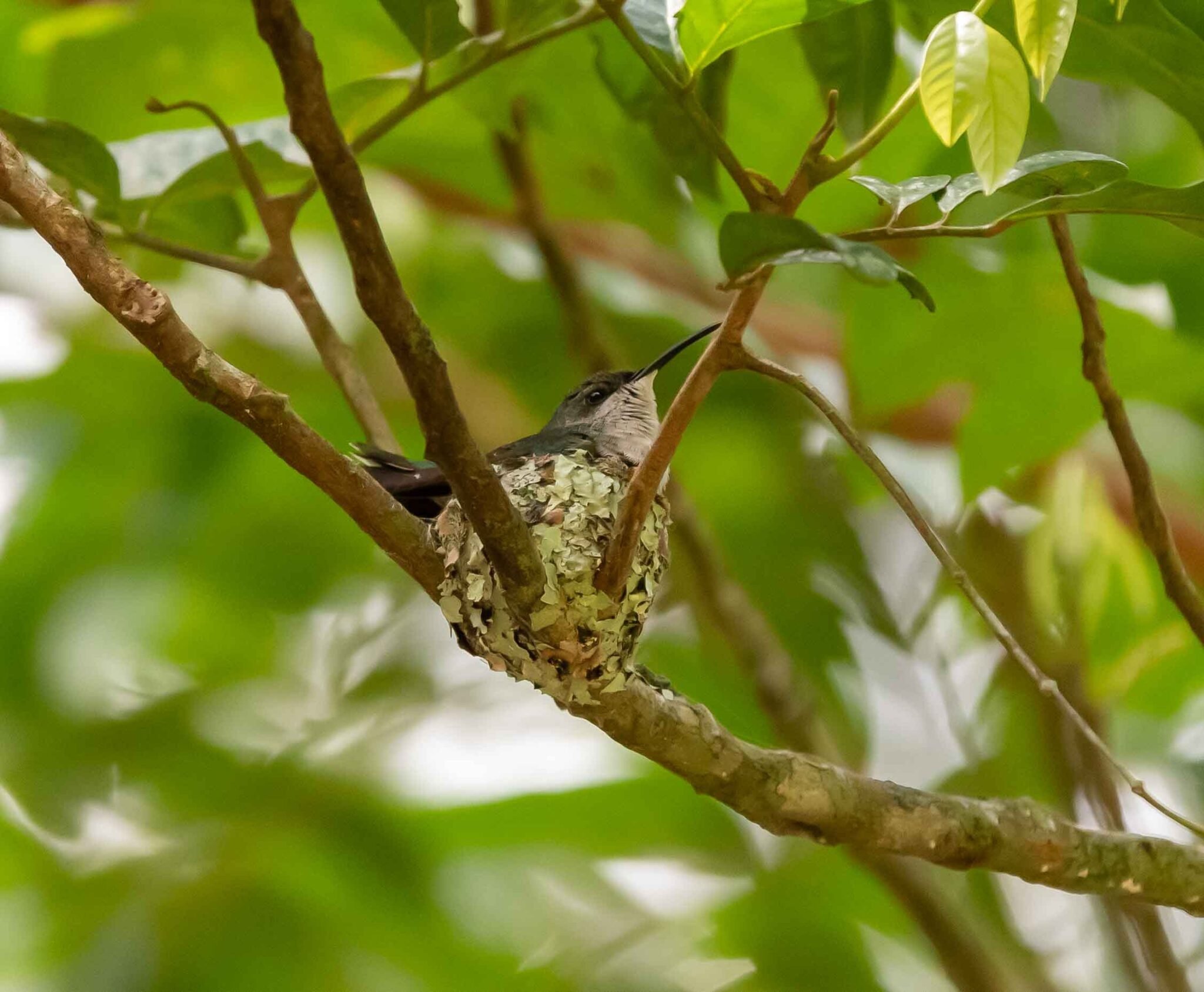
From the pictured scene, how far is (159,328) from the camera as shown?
1.16m

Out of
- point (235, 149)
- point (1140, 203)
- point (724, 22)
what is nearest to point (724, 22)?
point (724, 22)

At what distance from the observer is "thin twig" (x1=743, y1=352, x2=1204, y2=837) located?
1257mm

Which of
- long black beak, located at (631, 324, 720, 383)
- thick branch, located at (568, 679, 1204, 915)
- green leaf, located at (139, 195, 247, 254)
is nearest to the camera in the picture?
thick branch, located at (568, 679, 1204, 915)

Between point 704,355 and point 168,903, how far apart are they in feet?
7.61

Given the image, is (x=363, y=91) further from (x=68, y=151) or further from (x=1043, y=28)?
(x=1043, y=28)

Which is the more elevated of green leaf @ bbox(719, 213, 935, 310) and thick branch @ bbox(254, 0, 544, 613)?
green leaf @ bbox(719, 213, 935, 310)

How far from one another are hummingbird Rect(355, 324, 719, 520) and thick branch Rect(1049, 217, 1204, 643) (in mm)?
510

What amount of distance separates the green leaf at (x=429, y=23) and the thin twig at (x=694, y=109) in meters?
0.37

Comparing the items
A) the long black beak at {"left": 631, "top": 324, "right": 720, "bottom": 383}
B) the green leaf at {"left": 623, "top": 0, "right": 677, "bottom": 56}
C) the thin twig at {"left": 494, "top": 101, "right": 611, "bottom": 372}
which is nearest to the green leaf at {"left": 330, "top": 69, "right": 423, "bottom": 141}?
the green leaf at {"left": 623, "top": 0, "right": 677, "bottom": 56}

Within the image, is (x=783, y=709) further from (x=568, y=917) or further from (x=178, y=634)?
(x=178, y=634)

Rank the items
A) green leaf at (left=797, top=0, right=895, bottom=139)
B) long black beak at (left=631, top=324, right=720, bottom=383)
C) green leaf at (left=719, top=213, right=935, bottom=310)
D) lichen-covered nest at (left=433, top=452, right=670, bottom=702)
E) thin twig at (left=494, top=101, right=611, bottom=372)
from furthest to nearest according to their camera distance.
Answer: thin twig at (left=494, top=101, right=611, bottom=372), long black beak at (left=631, top=324, right=720, bottom=383), green leaf at (left=797, top=0, right=895, bottom=139), lichen-covered nest at (left=433, top=452, right=670, bottom=702), green leaf at (left=719, top=213, right=935, bottom=310)

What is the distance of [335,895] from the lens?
2.95 metres

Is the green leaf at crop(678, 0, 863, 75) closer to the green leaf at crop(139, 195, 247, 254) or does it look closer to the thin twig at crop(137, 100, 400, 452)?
the thin twig at crop(137, 100, 400, 452)

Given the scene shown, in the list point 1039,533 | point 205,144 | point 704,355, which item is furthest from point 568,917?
point 704,355
